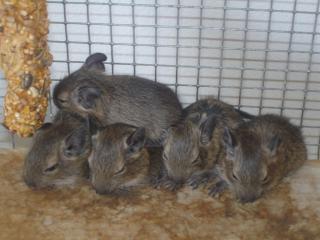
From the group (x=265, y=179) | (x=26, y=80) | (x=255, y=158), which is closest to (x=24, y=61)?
(x=26, y=80)

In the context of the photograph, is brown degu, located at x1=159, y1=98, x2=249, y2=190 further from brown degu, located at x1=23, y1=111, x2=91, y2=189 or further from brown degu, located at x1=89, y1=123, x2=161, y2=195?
brown degu, located at x1=23, y1=111, x2=91, y2=189

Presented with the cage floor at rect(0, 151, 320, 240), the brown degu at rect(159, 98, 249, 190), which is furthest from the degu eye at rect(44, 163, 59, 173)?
the brown degu at rect(159, 98, 249, 190)

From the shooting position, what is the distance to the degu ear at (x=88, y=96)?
3113 millimetres

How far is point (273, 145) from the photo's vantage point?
2.94m

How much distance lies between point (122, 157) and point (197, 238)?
605mm

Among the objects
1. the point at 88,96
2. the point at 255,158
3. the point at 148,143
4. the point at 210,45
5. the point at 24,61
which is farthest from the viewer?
the point at 210,45

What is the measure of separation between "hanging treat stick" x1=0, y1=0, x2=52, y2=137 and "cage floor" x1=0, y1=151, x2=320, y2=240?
14.7 inches

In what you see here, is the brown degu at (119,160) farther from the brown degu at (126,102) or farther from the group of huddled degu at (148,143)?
the brown degu at (126,102)

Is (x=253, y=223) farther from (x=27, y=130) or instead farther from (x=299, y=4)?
(x=299, y=4)

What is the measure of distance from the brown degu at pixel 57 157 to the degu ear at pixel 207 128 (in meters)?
0.61

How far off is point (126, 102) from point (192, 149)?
1.78 ft

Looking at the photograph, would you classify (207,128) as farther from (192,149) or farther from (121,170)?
(121,170)

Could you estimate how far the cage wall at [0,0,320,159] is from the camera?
3482mm

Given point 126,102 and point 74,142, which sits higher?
point 126,102
